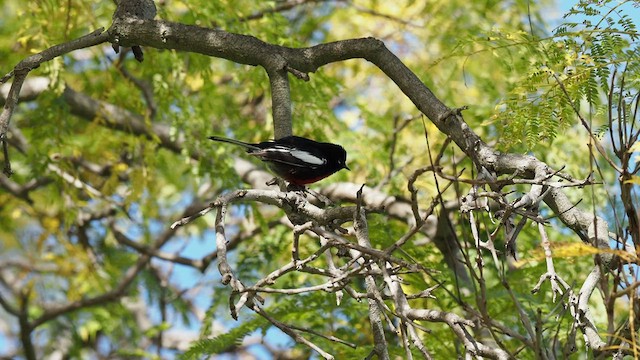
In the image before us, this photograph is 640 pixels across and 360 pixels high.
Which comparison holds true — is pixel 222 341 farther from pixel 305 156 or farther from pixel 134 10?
pixel 134 10

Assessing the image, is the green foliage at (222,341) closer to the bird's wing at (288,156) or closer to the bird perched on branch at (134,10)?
the bird's wing at (288,156)

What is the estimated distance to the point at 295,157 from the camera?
14.1 ft

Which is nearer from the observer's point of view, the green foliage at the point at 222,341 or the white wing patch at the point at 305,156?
the white wing patch at the point at 305,156

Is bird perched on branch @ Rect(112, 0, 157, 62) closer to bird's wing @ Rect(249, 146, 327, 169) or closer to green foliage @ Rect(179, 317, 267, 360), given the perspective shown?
bird's wing @ Rect(249, 146, 327, 169)

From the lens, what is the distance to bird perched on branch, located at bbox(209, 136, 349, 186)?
14.0ft

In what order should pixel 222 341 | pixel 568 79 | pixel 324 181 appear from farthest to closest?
pixel 324 181, pixel 222 341, pixel 568 79

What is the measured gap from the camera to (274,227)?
7.76 meters

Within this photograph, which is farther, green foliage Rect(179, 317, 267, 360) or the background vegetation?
green foliage Rect(179, 317, 267, 360)

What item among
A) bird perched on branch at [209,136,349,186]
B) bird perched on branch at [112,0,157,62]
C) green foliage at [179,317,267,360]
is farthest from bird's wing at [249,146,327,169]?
green foliage at [179,317,267,360]

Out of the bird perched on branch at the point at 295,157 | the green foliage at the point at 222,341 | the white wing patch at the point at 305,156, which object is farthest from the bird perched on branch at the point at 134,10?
the green foliage at the point at 222,341

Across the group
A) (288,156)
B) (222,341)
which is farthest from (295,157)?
(222,341)

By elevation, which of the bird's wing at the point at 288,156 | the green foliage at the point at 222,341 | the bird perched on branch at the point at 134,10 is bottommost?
the green foliage at the point at 222,341

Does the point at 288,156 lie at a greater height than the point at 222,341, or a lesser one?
greater

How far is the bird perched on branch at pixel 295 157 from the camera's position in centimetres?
425
